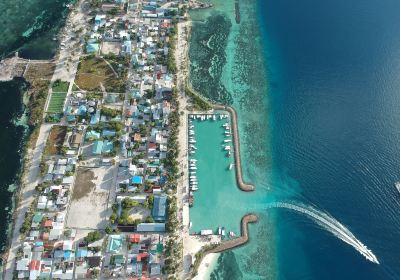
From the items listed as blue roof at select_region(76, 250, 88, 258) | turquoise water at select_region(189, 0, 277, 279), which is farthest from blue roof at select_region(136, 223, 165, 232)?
turquoise water at select_region(189, 0, 277, 279)

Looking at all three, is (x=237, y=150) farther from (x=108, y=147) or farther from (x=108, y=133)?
(x=108, y=133)

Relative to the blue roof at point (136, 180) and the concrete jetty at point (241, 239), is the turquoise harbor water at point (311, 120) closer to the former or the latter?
the concrete jetty at point (241, 239)

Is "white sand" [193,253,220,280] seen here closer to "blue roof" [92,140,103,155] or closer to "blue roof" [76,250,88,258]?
"blue roof" [76,250,88,258]

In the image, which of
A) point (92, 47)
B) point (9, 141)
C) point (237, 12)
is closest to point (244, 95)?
point (237, 12)

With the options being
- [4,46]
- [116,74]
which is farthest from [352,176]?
[4,46]

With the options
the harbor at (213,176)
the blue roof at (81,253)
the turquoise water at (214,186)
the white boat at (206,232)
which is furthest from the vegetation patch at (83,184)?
the white boat at (206,232)

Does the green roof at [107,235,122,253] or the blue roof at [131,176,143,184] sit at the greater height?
the blue roof at [131,176,143,184]
